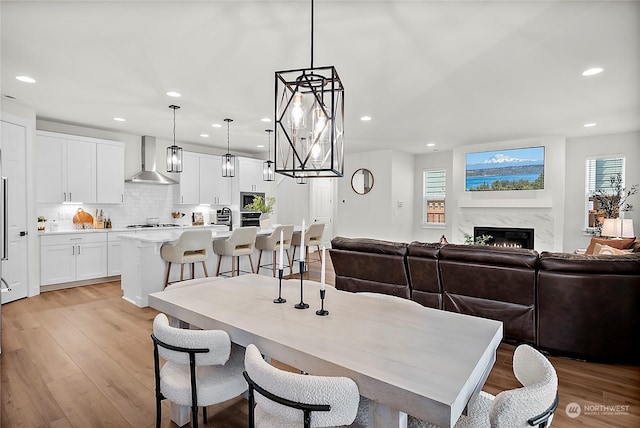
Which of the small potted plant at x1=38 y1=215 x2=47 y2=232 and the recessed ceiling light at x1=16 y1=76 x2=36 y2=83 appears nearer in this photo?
the recessed ceiling light at x1=16 y1=76 x2=36 y2=83

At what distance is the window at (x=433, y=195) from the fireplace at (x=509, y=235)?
122cm

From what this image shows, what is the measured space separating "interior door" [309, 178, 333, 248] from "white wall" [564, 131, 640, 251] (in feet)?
17.9

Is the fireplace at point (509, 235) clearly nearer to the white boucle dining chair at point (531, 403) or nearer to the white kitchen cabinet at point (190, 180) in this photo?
the white kitchen cabinet at point (190, 180)

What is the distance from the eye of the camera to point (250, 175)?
319 inches

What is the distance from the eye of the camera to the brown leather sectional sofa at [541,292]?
2.64 meters

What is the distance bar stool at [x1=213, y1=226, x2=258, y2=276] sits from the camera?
15.6 ft

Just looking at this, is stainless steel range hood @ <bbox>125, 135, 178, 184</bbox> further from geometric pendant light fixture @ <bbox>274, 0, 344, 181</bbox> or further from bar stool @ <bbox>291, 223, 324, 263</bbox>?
geometric pendant light fixture @ <bbox>274, 0, 344, 181</bbox>

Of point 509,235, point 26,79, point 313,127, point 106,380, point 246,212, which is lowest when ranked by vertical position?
point 106,380

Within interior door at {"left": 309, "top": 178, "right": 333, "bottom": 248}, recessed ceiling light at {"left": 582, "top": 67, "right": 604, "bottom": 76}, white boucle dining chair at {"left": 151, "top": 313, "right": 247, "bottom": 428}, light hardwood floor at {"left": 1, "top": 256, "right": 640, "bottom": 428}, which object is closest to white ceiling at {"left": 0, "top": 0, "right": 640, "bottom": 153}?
recessed ceiling light at {"left": 582, "top": 67, "right": 604, "bottom": 76}

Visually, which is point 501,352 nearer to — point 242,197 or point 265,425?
point 265,425

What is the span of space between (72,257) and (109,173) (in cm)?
157

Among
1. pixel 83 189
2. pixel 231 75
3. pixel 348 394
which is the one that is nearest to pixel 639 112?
pixel 231 75

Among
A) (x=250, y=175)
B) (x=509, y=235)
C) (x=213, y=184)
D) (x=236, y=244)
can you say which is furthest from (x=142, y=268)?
(x=509, y=235)

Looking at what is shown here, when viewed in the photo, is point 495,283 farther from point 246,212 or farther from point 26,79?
point 246,212
